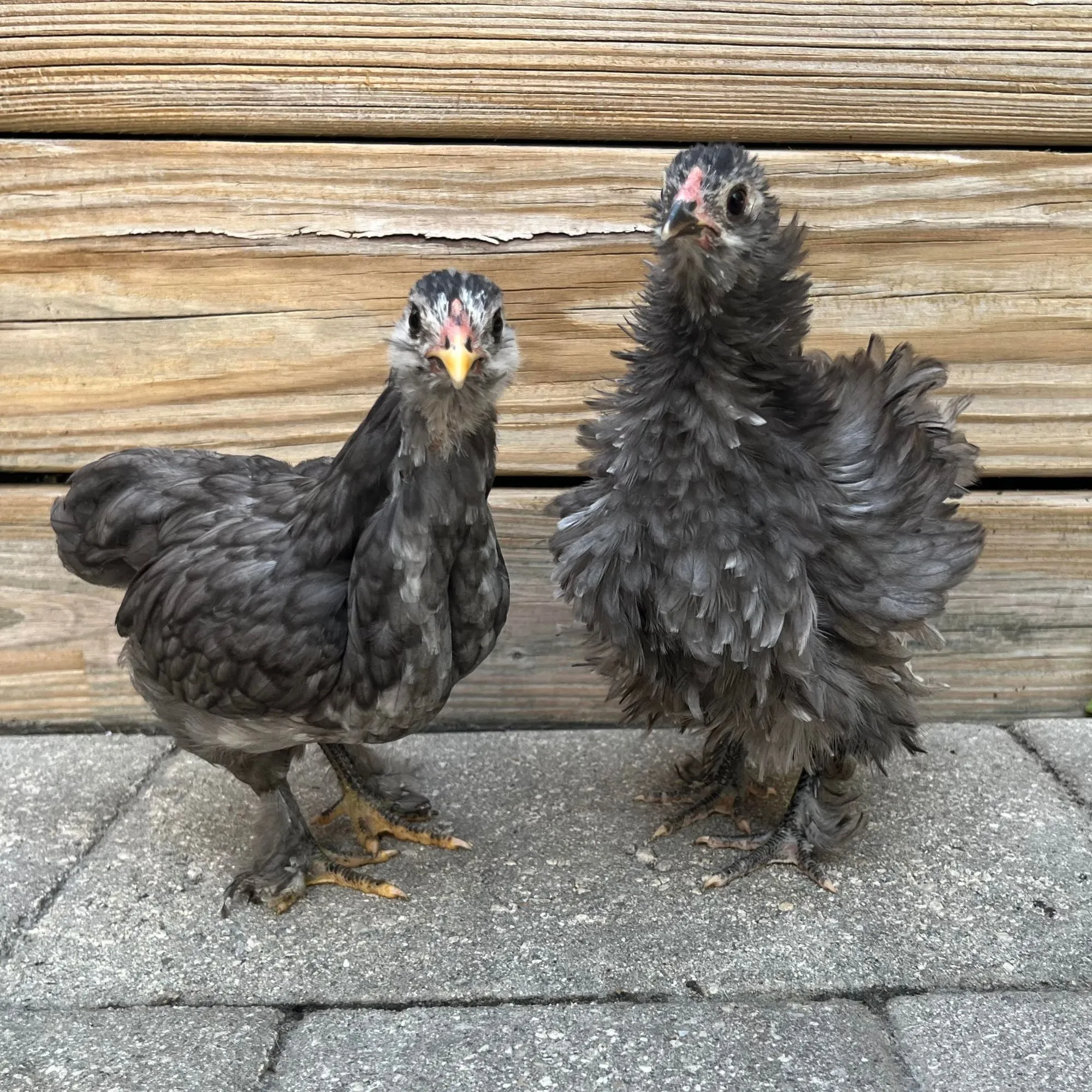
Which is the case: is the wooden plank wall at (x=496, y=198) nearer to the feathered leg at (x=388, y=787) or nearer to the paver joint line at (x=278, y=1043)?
the feathered leg at (x=388, y=787)

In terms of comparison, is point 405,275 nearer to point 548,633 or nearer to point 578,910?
point 548,633

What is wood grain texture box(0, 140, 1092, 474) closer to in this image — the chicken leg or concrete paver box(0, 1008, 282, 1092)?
A: the chicken leg

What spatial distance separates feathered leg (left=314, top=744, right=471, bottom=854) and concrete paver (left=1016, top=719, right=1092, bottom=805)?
5.50 feet

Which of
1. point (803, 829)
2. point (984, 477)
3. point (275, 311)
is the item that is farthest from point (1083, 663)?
point (275, 311)

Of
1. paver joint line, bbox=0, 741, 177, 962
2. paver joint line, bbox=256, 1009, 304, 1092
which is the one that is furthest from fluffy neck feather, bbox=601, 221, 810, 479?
paver joint line, bbox=0, 741, 177, 962

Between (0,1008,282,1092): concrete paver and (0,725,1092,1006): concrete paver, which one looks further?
(0,725,1092,1006): concrete paver

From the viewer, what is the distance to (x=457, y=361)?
1.85 m

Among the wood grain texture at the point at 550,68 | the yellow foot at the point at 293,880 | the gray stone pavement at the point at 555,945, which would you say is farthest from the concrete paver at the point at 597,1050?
the wood grain texture at the point at 550,68

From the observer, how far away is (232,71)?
276cm

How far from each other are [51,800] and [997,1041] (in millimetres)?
2386

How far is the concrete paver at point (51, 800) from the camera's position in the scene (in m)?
2.40

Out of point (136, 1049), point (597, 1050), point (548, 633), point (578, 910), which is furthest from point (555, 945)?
point (548, 633)

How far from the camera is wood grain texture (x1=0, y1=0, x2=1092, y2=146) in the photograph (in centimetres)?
275

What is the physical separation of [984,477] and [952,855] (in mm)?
1203
